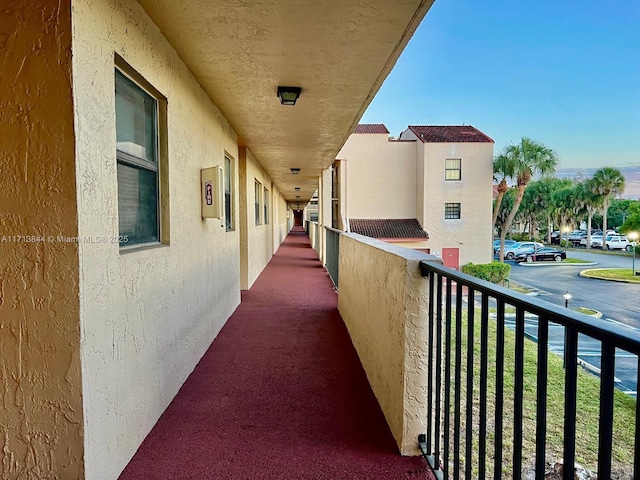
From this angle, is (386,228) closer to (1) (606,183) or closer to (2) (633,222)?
(2) (633,222)

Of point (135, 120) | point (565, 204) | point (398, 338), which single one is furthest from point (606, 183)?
point (135, 120)

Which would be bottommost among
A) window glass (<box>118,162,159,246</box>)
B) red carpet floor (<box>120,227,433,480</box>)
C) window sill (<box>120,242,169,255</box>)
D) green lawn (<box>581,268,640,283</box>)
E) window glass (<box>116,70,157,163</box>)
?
green lawn (<box>581,268,640,283</box>)

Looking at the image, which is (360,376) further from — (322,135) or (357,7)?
(322,135)

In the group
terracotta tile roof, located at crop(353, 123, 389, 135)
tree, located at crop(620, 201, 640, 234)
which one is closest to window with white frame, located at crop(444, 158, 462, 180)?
terracotta tile roof, located at crop(353, 123, 389, 135)

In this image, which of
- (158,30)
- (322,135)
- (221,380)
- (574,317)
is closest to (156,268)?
(221,380)

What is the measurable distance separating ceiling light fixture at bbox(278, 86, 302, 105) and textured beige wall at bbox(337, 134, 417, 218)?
15722 mm

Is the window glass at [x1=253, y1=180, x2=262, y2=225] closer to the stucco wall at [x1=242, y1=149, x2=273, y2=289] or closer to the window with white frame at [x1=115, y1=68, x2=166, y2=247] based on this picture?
the stucco wall at [x1=242, y1=149, x2=273, y2=289]

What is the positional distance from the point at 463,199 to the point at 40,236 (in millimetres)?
21232

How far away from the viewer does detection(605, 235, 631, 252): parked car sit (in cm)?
4127

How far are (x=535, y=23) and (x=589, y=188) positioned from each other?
21.9 m

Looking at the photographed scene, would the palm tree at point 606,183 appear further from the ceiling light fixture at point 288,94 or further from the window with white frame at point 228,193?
the ceiling light fixture at point 288,94

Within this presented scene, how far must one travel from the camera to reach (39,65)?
1625 mm

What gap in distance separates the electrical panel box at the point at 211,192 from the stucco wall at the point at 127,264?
0.11 m

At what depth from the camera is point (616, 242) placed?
43406 mm
